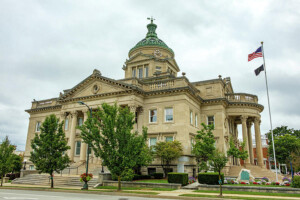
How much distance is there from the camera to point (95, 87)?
3503 cm

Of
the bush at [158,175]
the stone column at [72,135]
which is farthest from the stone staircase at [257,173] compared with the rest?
the stone column at [72,135]

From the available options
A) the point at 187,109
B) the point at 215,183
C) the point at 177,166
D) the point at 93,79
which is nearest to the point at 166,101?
the point at 187,109

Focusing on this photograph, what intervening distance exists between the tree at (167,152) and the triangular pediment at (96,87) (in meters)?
8.86

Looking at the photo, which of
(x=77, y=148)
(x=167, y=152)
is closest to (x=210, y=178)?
(x=167, y=152)

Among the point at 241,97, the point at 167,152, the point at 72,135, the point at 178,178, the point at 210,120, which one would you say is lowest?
the point at 178,178

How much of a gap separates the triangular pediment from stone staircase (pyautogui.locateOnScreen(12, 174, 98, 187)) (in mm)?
11957

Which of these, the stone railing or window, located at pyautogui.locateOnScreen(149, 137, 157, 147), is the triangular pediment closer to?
window, located at pyautogui.locateOnScreen(149, 137, 157, 147)

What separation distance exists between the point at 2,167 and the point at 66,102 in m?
12.9

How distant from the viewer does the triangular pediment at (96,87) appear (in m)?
32.9

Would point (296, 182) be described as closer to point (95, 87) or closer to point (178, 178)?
point (178, 178)

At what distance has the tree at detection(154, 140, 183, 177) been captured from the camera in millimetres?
27688

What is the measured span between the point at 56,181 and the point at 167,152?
42.6 ft

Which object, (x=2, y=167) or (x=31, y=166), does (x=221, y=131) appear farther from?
(x=31, y=166)

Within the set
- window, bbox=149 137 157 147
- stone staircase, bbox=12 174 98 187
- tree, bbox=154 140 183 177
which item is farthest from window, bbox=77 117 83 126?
tree, bbox=154 140 183 177
